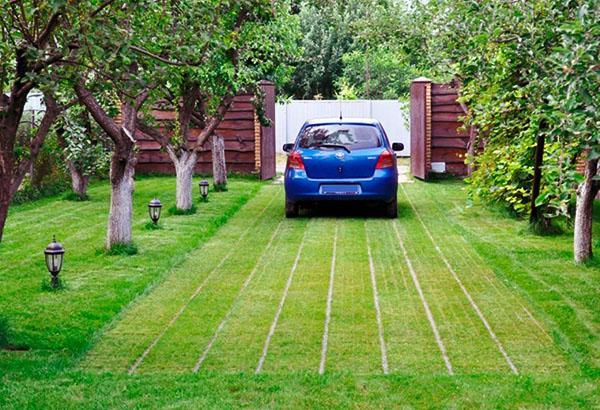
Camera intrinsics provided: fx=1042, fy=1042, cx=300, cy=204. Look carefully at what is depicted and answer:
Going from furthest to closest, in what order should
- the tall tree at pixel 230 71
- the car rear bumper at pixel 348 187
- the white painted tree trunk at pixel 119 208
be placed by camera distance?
the car rear bumper at pixel 348 187 → the tall tree at pixel 230 71 → the white painted tree trunk at pixel 119 208

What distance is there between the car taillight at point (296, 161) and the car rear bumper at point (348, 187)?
74 mm

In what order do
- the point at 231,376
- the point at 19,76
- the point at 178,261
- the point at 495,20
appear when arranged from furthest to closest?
the point at 178,261
the point at 495,20
the point at 19,76
the point at 231,376

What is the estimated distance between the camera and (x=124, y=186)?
12.4 metres

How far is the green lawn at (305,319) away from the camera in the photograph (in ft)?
20.7

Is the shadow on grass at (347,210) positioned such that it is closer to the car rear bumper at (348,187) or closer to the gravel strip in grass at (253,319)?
the car rear bumper at (348,187)

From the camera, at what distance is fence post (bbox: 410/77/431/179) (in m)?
22.3

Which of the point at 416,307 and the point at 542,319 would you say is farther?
the point at 416,307

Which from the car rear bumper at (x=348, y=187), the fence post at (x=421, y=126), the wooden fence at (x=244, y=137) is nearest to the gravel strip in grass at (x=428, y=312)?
the car rear bumper at (x=348, y=187)

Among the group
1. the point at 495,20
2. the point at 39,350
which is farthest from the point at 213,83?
the point at 39,350

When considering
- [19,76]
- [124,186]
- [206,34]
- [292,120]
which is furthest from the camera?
[292,120]

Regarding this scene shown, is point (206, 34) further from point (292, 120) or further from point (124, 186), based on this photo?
point (292, 120)

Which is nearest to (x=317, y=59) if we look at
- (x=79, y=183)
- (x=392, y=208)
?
(x=79, y=183)

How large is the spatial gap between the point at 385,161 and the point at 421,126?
Result: 719 cm

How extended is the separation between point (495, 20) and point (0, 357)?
5624mm
